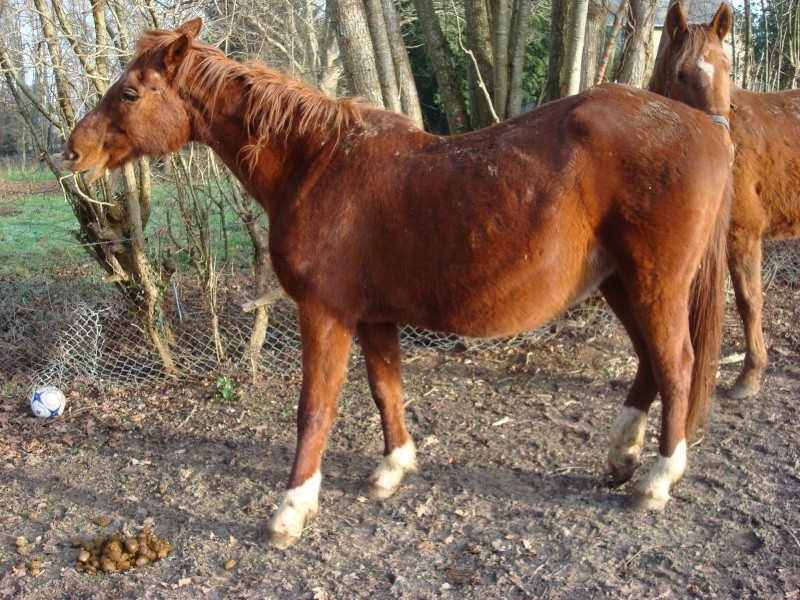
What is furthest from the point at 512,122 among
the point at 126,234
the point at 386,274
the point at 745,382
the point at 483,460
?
the point at 126,234

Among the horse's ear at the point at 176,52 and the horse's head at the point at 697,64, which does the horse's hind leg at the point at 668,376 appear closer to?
the horse's head at the point at 697,64

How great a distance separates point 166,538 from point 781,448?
11.1 feet

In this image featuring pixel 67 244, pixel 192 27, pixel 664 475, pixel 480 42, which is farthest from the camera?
pixel 67 244

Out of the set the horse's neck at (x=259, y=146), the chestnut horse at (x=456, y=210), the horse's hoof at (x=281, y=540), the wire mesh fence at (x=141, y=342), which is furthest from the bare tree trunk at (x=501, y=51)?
the horse's hoof at (x=281, y=540)

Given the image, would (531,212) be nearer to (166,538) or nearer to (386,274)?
(386,274)

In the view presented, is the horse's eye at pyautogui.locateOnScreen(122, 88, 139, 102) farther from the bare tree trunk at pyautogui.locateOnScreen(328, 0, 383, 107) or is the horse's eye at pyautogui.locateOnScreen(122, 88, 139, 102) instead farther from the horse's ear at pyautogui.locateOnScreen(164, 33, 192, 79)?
the bare tree trunk at pyautogui.locateOnScreen(328, 0, 383, 107)

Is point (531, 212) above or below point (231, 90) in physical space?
below

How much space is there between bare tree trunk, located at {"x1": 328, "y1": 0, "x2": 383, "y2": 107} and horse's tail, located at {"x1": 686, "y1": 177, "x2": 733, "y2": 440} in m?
2.56

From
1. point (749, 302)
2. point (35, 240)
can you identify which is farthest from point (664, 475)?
point (35, 240)

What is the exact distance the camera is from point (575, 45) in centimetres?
503

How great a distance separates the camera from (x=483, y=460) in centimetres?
384

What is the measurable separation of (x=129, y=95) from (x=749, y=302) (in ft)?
13.7

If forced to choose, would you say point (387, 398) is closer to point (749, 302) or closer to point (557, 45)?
point (749, 302)

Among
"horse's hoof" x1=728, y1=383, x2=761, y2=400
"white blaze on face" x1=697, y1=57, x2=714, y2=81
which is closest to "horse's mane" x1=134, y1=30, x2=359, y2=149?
"white blaze on face" x1=697, y1=57, x2=714, y2=81
